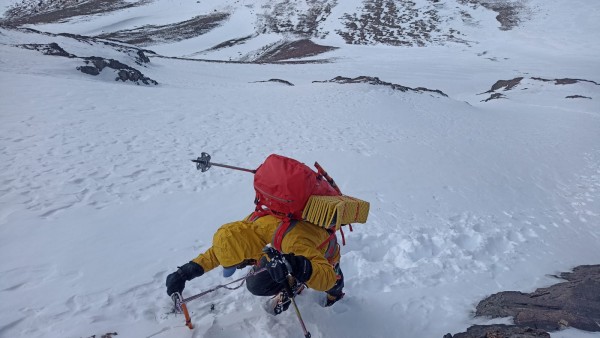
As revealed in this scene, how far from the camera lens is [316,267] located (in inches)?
119

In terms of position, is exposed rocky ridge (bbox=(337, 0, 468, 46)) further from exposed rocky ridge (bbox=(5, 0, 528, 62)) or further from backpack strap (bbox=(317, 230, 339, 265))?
backpack strap (bbox=(317, 230, 339, 265))

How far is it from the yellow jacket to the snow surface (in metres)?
0.65

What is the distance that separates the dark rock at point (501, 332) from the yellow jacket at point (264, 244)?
46.1 inches

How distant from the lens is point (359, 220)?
3.59 m

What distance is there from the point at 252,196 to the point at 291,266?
13.7 ft

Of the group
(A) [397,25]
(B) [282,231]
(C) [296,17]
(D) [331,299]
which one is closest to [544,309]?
(D) [331,299]

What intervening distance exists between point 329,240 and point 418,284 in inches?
65.7

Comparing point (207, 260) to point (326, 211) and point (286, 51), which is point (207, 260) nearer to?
point (326, 211)

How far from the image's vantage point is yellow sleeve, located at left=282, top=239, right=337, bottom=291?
3.02 metres

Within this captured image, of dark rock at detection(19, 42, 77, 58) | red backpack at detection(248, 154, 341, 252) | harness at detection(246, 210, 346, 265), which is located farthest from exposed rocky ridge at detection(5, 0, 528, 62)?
red backpack at detection(248, 154, 341, 252)

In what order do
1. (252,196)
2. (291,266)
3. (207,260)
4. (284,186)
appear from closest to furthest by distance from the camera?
(291,266), (284,186), (207,260), (252,196)

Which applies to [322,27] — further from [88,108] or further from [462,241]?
[462,241]

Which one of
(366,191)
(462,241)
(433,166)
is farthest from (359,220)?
(433,166)

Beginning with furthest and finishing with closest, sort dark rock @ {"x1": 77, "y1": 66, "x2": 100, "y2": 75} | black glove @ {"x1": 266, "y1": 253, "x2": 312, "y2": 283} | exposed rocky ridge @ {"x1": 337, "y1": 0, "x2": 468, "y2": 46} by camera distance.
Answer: exposed rocky ridge @ {"x1": 337, "y1": 0, "x2": 468, "y2": 46} → dark rock @ {"x1": 77, "y1": 66, "x2": 100, "y2": 75} → black glove @ {"x1": 266, "y1": 253, "x2": 312, "y2": 283}
